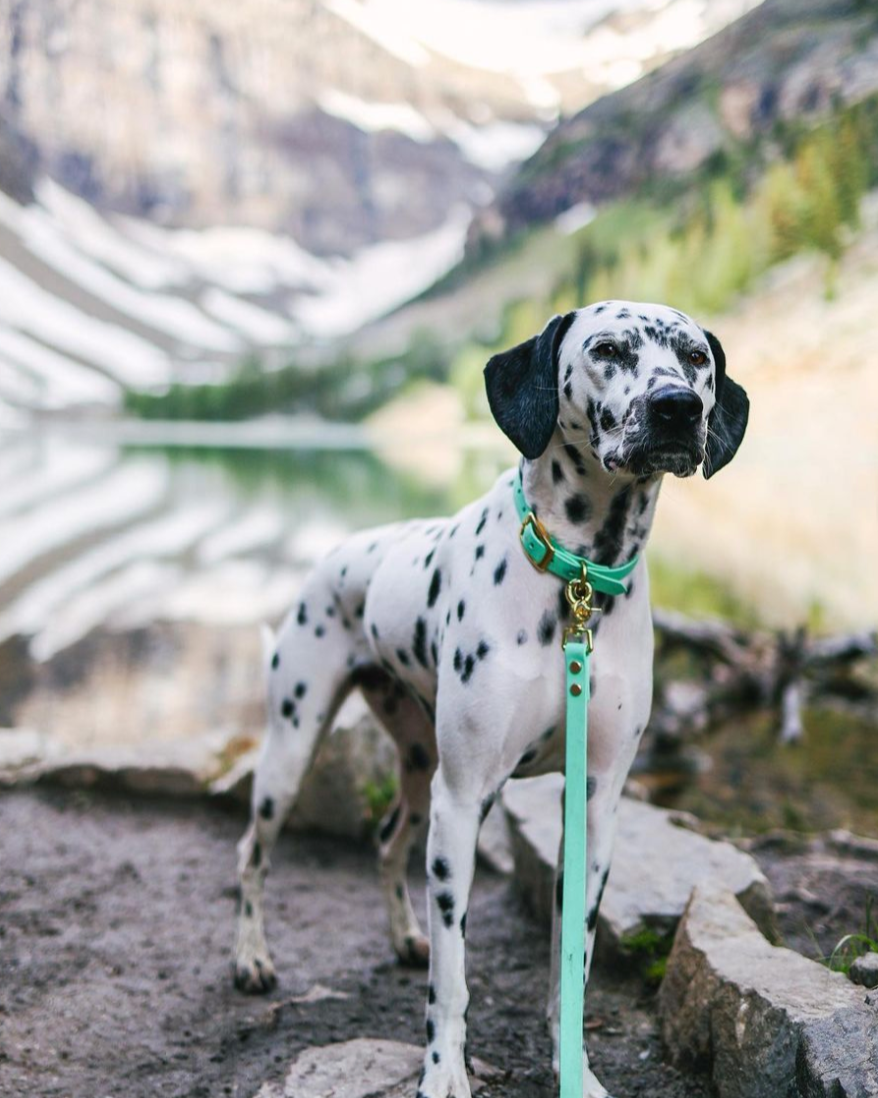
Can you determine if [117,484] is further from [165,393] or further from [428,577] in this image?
[165,393]

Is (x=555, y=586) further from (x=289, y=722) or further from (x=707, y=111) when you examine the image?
(x=707, y=111)

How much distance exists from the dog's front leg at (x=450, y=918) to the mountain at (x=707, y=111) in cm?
3443

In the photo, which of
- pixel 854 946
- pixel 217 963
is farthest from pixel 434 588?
pixel 854 946

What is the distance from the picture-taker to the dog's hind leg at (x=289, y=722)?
304 centimetres

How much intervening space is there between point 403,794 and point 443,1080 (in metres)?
1.15

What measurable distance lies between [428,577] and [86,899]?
195 cm

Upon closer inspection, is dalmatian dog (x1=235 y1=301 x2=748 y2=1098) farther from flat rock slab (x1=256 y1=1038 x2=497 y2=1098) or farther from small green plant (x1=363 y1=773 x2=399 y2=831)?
small green plant (x1=363 y1=773 x2=399 y2=831)

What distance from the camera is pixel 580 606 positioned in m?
2.14

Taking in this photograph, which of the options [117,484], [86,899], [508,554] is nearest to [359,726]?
[86,899]

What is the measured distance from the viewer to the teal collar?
2188 millimetres

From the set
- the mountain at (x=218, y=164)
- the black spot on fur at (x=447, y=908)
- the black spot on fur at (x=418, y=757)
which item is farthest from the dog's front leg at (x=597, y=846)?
the mountain at (x=218, y=164)

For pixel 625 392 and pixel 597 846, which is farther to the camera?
pixel 597 846

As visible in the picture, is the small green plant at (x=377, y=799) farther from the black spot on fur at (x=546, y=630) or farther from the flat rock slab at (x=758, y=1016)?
the black spot on fur at (x=546, y=630)

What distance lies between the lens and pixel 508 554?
2.28 meters
